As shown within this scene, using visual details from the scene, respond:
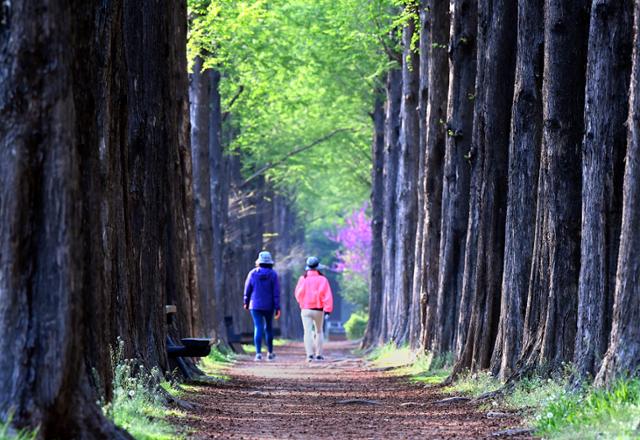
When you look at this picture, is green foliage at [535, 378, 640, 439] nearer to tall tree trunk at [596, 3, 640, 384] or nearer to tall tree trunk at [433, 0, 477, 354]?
tall tree trunk at [596, 3, 640, 384]

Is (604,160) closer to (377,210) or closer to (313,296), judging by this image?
(313,296)

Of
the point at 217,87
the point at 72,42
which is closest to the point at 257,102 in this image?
the point at 217,87

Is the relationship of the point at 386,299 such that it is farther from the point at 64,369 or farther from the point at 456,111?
the point at 64,369

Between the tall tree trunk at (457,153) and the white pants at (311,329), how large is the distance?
6035 mm

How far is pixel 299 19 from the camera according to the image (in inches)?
1307

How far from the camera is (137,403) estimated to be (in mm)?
10977

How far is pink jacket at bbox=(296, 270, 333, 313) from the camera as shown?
25.4 metres

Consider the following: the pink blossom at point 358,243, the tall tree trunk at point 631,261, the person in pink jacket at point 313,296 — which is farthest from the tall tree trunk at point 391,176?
the pink blossom at point 358,243

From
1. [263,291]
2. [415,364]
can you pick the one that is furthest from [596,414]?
[263,291]

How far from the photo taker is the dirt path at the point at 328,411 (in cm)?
1075

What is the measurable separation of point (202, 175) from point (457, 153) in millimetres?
10008

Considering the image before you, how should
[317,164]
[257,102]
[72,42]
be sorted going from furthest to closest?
1. [317,164]
2. [257,102]
3. [72,42]

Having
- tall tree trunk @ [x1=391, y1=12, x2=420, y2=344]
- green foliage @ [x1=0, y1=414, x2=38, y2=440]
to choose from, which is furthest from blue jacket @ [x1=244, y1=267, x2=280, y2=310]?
green foliage @ [x1=0, y1=414, x2=38, y2=440]

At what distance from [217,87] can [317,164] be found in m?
12.6
